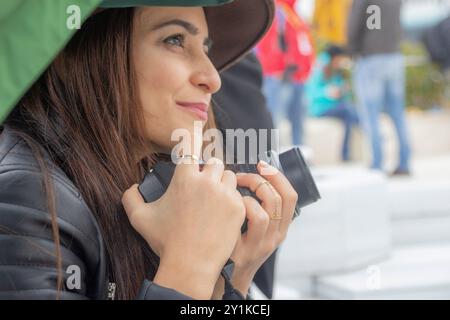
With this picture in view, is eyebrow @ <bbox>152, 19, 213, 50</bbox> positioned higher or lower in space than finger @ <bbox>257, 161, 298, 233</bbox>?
higher

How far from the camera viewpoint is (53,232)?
923 millimetres

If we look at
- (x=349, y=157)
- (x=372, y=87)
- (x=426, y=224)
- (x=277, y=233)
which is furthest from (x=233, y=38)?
(x=349, y=157)

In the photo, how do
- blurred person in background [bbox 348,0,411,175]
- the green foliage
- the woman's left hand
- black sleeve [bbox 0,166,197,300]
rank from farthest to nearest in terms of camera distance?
the green foliage → blurred person in background [bbox 348,0,411,175] → the woman's left hand → black sleeve [bbox 0,166,197,300]

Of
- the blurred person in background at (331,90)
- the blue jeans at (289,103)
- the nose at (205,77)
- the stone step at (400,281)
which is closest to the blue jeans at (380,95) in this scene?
the blue jeans at (289,103)

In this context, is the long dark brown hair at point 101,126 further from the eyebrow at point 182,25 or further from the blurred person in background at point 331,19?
the blurred person in background at point 331,19

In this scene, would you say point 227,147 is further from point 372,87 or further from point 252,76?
point 372,87

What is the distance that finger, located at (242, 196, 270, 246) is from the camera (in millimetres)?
979

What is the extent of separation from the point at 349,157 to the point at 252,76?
536cm

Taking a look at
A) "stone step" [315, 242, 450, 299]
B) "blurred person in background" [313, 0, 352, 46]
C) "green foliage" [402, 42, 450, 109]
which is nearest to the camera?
"stone step" [315, 242, 450, 299]

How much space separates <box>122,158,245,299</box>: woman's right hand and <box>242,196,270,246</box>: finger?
3 cm

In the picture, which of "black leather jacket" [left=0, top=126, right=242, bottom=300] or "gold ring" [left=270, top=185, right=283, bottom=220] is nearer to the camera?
"black leather jacket" [left=0, top=126, right=242, bottom=300]

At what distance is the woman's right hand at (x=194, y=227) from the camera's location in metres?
0.91

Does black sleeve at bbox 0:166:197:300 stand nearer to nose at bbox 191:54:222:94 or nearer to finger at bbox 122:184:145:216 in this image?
finger at bbox 122:184:145:216

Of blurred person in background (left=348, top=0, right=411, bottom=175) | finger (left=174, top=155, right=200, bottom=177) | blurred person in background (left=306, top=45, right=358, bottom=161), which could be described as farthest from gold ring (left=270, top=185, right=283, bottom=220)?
blurred person in background (left=306, top=45, right=358, bottom=161)
